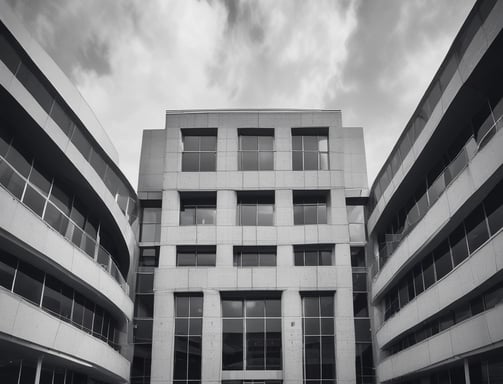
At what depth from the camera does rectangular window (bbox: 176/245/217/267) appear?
36.1 meters

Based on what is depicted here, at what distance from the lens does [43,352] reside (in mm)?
21469

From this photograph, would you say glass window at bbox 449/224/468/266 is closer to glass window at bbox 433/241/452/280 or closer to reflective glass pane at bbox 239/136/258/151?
glass window at bbox 433/241/452/280

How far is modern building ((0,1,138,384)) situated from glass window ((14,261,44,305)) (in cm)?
4

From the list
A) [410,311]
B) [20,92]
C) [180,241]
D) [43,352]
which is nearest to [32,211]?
[20,92]

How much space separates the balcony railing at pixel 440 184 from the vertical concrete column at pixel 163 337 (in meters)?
13.3

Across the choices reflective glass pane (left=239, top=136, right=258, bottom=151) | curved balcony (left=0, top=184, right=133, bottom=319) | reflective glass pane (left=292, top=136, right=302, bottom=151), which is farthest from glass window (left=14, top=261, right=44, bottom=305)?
reflective glass pane (left=292, top=136, right=302, bottom=151)

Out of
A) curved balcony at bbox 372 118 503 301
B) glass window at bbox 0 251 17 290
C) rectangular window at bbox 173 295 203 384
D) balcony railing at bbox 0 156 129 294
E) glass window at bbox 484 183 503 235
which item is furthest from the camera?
rectangular window at bbox 173 295 203 384

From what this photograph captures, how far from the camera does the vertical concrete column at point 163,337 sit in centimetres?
3284

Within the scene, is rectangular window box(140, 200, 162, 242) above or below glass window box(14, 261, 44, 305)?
above

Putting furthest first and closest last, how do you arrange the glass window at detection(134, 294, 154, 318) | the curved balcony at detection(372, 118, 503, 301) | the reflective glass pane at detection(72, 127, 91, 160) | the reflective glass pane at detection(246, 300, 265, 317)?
the glass window at detection(134, 294, 154, 318), the reflective glass pane at detection(246, 300, 265, 317), the reflective glass pane at detection(72, 127, 91, 160), the curved balcony at detection(372, 118, 503, 301)

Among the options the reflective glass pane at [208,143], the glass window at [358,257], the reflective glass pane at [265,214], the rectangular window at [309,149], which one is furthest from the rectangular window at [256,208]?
the glass window at [358,257]

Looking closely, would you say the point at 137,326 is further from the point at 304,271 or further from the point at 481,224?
the point at 481,224

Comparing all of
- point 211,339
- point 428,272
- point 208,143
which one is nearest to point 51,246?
point 211,339

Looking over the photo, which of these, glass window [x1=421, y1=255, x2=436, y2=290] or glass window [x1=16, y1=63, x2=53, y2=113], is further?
glass window [x1=421, y1=255, x2=436, y2=290]
